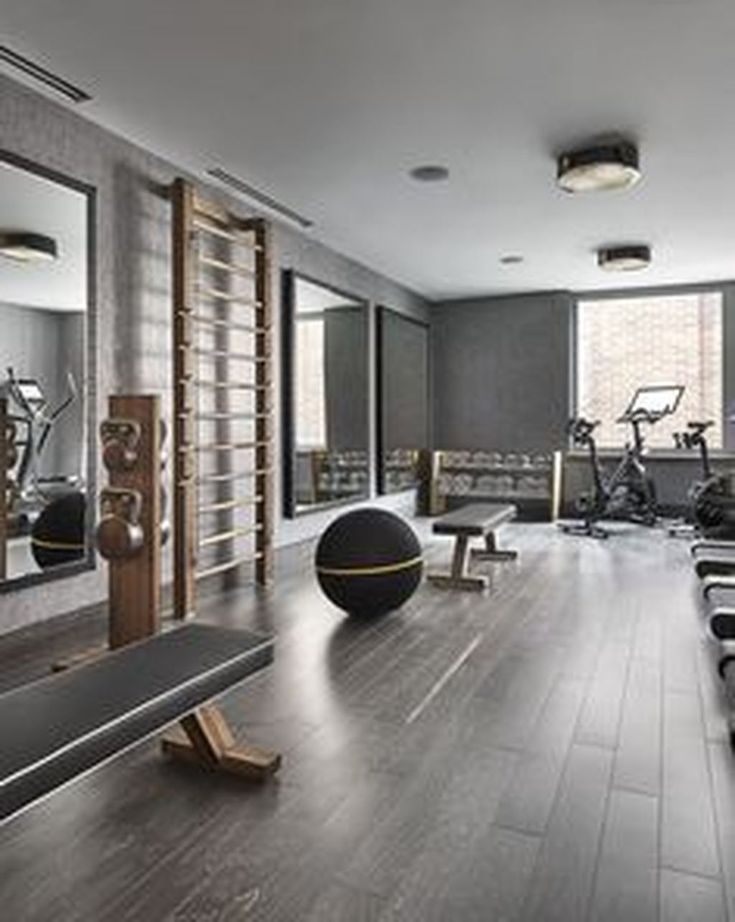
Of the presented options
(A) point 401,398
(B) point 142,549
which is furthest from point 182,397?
(A) point 401,398

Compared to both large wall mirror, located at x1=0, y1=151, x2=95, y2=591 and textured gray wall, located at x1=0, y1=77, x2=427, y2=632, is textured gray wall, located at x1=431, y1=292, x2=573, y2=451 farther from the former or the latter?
large wall mirror, located at x1=0, y1=151, x2=95, y2=591

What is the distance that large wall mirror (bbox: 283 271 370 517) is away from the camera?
17.0 ft

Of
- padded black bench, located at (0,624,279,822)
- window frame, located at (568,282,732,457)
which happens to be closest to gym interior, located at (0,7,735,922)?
padded black bench, located at (0,624,279,822)

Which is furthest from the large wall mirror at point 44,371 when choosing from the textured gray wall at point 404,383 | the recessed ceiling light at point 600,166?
the textured gray wall at point 404,383

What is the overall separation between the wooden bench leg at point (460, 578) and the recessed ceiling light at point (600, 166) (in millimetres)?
2101

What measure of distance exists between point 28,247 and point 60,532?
1.29m

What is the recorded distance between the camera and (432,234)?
17.8ft

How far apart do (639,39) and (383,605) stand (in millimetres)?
2658

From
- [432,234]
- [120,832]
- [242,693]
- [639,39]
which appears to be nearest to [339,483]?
[432,234]

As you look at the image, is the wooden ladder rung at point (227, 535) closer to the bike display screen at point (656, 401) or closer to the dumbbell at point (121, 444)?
the dumbbell at point (121, 444)

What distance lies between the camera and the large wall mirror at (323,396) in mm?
5195

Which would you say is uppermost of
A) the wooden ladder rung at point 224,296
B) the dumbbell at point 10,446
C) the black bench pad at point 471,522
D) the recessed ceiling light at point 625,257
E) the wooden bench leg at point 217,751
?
the recessed ceiling light at point 625,257

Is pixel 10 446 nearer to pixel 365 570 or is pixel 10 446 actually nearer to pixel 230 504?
pixel 230 504

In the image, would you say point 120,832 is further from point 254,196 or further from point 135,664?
point 254,196
